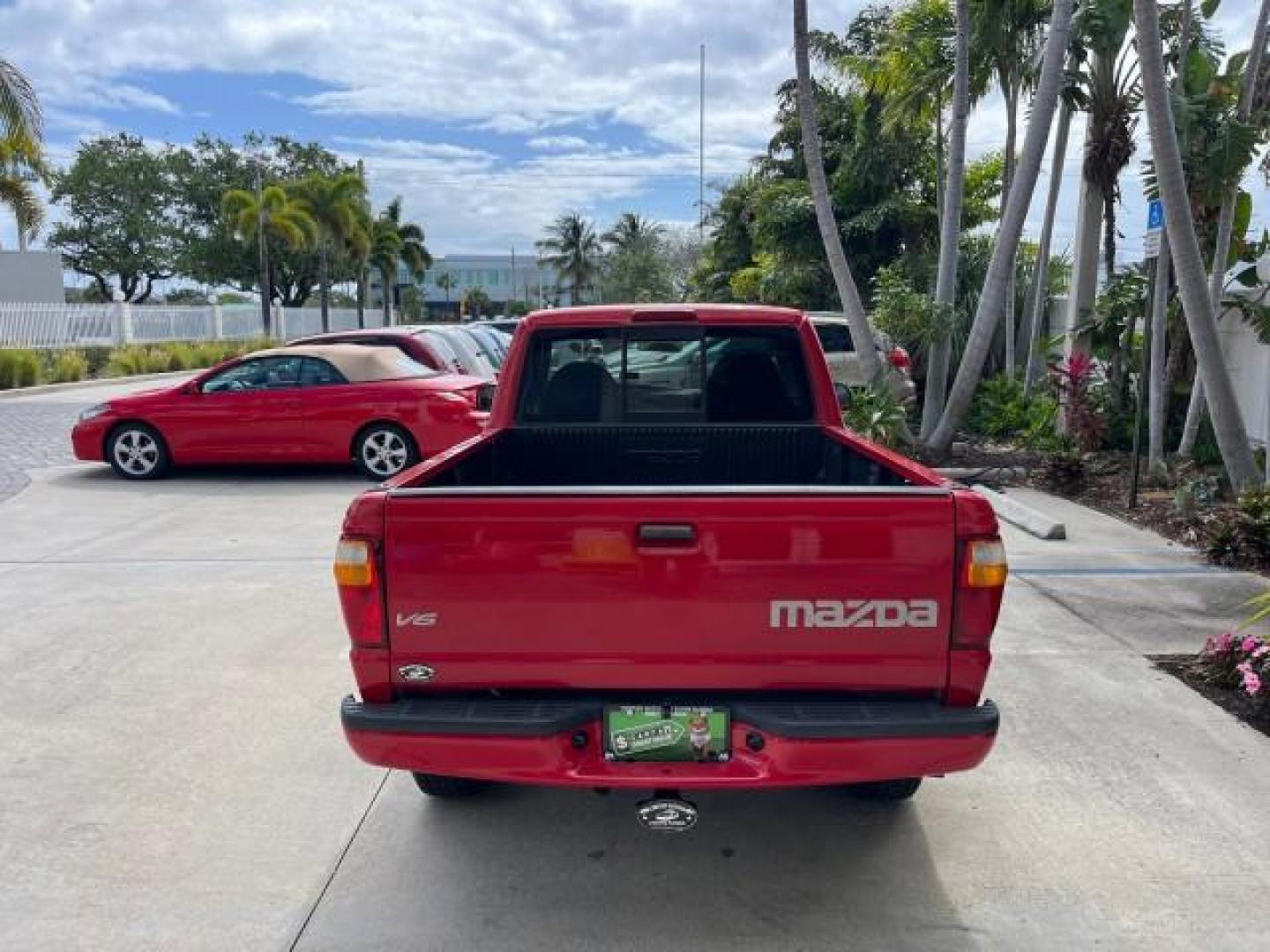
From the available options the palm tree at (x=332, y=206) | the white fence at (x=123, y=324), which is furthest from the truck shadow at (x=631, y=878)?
the palm tree at (x=332, y=206)

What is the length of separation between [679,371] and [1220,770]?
2804 millimetres

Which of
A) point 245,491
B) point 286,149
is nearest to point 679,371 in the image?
point 245,491

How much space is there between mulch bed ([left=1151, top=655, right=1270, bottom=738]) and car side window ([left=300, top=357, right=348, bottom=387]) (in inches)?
324

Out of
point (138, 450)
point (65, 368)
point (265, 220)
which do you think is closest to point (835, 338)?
point (138, 450)

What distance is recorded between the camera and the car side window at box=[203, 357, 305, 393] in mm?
10883

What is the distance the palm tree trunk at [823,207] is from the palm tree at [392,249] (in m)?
45.2

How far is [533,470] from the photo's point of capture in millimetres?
4582

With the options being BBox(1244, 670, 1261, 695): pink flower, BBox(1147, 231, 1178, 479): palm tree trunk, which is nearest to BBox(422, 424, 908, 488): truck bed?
BBox(1244, 670, 1261, 695): pink flower

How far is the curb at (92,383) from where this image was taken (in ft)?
67.4

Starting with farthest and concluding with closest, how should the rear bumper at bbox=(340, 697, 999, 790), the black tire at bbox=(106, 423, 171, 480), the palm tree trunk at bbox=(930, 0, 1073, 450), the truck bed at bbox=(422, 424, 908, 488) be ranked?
1. the black tire at bbox=(106, 423, 171, 480)
2. the palm tree trunk at bbox=(930, 0, 1073, 450)
3. the truck bed at bbox=(422, 424, 908, 488)
4. the rear bumper at bbox=(340, 697, 999, 790)

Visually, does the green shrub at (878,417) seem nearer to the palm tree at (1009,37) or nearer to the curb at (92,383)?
the palm tree at (1009,37)

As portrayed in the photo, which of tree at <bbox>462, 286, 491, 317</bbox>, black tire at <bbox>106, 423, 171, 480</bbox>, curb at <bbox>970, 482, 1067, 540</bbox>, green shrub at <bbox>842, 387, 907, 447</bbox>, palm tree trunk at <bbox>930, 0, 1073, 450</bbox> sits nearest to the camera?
curb at <bbox>970, 482, 1067, 540</bbox>

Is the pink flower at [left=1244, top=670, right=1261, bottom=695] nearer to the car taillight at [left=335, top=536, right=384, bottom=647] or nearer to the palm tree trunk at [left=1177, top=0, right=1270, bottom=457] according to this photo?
the car taillight at [left=335, top=536, right=384, bottom=647]

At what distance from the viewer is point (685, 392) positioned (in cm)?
488
